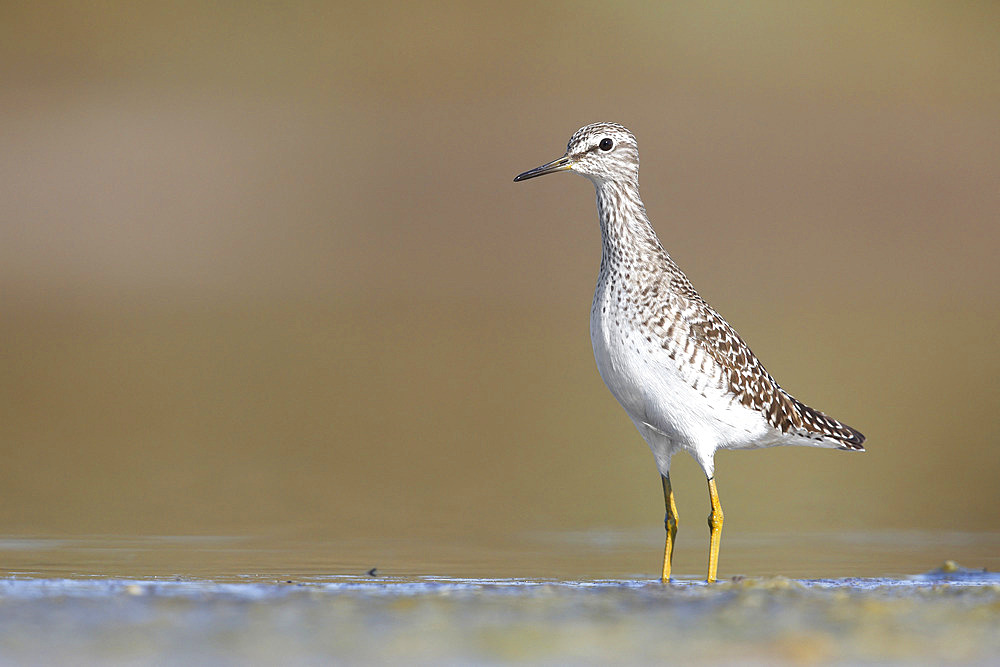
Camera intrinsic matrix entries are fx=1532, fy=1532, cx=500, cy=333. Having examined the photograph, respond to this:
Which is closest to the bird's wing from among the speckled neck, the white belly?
the white belly

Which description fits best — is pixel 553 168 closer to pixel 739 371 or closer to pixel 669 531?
pixel 739 371

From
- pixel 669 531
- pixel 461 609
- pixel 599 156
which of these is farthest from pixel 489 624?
pixel 599 156

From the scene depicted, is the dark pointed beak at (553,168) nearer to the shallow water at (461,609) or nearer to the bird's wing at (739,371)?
the bird's wing at (739,371)

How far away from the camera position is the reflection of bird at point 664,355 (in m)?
9.82

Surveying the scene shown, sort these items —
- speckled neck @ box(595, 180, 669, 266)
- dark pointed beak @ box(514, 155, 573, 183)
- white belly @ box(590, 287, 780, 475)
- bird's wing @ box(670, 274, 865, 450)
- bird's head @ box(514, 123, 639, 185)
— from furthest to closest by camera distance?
bird's head @ box(514, 123, 639, 185), dark pointed beak @ box(514, 155, 573, 183), speckled neck @ box(595, 180, 669, 266), bird's wing @ box(670, 274, 865, 450), white belly @ box(590, 287, 780, 475)

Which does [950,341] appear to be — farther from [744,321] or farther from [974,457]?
[974,457]

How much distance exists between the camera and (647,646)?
6.20 meters

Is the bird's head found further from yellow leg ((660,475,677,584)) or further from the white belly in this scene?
yellow leg ((660,475,677,584))

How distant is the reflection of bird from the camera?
9.82 metres

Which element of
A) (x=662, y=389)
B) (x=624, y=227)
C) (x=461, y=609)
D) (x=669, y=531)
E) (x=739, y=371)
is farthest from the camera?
(x=624, y=227)

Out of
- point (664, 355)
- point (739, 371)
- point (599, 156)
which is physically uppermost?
point (599, 156)

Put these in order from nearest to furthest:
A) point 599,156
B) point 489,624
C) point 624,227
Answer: point 489,624
point 624,227
point 599,156

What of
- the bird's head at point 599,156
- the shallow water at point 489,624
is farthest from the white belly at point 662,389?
the shallow water at point 489,624

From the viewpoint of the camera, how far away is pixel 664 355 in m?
9.80
